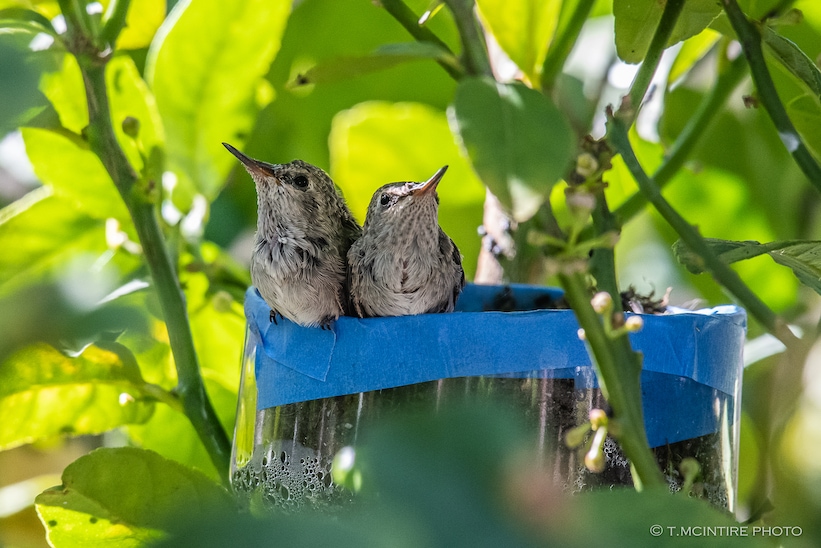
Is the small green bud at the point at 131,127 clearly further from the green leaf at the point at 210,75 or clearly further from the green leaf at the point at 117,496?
the green leaf at the point at 117,496

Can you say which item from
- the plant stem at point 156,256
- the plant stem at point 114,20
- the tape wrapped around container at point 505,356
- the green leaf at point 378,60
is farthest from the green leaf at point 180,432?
the green leaf at point 378,60

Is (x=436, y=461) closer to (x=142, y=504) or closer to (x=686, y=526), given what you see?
(x=686, y=526)

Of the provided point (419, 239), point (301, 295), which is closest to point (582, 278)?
point (301, 295)

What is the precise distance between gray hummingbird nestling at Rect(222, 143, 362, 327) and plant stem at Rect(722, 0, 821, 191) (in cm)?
50

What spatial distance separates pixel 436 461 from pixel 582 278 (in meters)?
0.26

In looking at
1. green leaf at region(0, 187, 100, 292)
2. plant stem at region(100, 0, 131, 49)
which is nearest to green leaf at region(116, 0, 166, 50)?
green leaf at region(0, 187, 100, 292)

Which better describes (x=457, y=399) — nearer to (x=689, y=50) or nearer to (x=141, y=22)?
(x=689, y=50)

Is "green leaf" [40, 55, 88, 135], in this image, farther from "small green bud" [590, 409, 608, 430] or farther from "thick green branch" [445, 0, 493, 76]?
"small green bud" [590, 409, 608, 430]

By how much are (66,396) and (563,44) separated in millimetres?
755

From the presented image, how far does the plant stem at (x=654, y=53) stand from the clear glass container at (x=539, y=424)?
210 millimetres

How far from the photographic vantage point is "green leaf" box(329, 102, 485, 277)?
4.98 ft

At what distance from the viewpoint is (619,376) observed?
58cm

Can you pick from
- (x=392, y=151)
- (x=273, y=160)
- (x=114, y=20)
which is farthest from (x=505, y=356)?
(x=273, y=160)

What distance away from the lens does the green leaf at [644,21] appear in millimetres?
794
